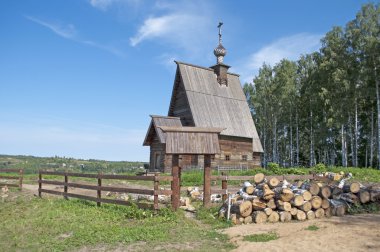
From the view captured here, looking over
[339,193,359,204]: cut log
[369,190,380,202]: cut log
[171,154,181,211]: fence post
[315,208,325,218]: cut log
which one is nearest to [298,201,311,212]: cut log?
[315,208,325,218]: cut log

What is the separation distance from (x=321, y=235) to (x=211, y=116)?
85.6 feet

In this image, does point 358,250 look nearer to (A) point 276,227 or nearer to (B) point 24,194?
(A) point 276,227

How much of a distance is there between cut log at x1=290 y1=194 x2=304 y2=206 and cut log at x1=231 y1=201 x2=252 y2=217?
1.40 metres

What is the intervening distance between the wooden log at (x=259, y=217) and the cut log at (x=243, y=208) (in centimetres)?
23

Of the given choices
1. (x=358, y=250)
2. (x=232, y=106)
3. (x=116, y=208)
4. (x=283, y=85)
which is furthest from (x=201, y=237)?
(x=283, y=85)

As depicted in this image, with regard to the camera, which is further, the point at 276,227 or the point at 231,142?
the point at 231,142

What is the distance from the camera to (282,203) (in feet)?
38.7

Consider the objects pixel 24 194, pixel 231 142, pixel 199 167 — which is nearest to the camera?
pixel 24 194

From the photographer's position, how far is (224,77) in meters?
39.8

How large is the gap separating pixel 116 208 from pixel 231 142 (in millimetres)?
24255

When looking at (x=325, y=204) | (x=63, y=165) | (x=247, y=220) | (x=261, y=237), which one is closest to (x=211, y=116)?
(x=325, y=204)

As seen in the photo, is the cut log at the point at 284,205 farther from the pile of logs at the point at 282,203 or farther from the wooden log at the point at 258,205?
the wooden log at the point at 258,205

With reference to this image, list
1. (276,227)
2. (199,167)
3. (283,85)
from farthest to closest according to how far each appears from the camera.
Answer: (283,85), (199,167), (276,227)

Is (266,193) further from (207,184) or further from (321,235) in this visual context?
(321,235)
